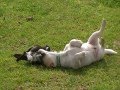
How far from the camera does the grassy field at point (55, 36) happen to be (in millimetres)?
6148

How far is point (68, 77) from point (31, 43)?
1.51 m

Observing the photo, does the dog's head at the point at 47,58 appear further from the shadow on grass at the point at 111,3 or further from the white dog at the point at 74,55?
the shadow on grass at the point at 111,3

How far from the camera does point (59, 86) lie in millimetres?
6051

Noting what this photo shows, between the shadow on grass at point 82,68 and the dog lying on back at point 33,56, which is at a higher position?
the dog lying on back at point 33,56

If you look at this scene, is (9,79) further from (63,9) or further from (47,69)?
(63,9)

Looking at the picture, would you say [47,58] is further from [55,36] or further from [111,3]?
[111,3]

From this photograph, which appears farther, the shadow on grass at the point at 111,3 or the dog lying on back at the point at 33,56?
the shadow on grass at the point at 111,3

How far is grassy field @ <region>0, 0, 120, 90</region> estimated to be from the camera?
615 cm

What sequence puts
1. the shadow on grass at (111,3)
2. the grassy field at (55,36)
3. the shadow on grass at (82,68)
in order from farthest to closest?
1. the shadow on grass at (111,3)
2. the shadow on grass at (82,68)
3. the grassy field at (55,36)

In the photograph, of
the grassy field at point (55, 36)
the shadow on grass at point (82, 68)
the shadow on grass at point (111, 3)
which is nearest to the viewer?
the grassy field at point (55, 36)

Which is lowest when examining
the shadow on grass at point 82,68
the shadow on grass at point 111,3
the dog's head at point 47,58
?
the shadow on grass at point 82,68

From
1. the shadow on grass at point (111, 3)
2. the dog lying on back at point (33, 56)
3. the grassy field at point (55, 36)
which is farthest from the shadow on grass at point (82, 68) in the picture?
the shadow on grass at point (111, 3)

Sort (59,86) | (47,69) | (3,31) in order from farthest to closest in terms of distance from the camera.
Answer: (3,31), (47,69), (59,86)

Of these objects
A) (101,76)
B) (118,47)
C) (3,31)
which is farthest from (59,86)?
(3,31)
